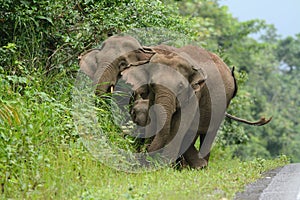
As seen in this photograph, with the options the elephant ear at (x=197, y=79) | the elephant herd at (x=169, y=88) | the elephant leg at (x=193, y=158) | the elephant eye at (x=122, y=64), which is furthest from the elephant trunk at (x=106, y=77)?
the elephant leg at (x=193, y=158)

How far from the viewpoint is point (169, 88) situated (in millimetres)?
11484

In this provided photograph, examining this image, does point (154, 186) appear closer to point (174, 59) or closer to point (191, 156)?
point (174, 59)

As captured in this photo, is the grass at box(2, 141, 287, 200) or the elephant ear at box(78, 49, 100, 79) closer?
the grass at box(2, 141, 287, 200)

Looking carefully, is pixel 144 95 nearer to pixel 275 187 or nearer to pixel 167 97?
pixel 167 97

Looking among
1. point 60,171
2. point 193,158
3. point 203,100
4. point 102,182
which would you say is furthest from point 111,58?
point 60,171

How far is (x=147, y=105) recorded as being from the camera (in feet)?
38.6

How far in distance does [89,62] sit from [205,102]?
2029 mm

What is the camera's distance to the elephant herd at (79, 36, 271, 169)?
1155 centimetres

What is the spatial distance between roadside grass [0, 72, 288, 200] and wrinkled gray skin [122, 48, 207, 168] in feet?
3.25

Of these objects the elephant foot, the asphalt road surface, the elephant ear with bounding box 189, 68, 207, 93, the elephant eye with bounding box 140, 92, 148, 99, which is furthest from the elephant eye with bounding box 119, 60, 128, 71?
the asphalt road surface

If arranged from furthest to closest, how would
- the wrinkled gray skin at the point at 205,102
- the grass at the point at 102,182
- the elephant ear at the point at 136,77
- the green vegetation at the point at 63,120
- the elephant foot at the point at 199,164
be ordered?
1. the elephant foot at the point at 199,164
2. the wrinkled gray skin at the point at 205,102
3. the elephant ear at the point at 136,77
4. the green vegetation at the point at 63,120
5. the grass at the point at 102,182

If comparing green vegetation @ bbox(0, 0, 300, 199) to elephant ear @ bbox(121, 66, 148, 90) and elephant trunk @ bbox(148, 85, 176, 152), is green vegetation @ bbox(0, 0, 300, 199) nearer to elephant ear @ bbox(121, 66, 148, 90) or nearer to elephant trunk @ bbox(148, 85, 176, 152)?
elephant trunk @ bbox(148, 85, 176, 152)

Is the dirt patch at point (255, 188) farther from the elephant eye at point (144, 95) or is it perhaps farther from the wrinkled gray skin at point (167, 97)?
the elephant eye at point (144, 95)

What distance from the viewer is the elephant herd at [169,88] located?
1155cm
